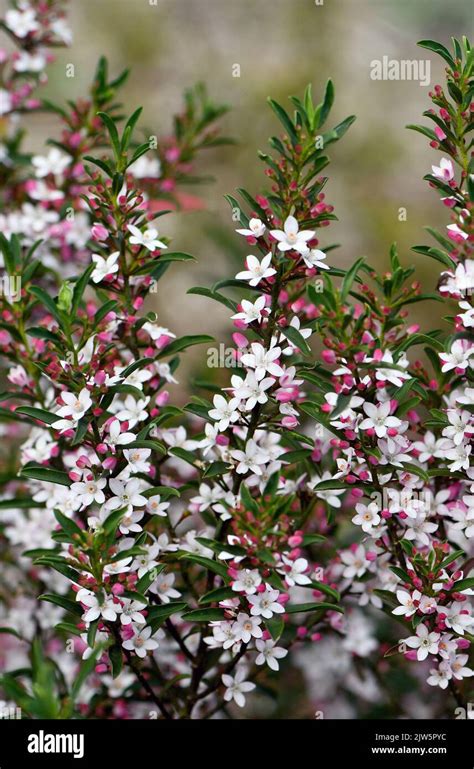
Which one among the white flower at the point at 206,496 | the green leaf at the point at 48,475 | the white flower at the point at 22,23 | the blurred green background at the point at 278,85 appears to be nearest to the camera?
the green leaf at the point at 48,475

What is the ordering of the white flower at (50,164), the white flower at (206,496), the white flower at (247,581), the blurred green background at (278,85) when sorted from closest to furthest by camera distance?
1. the white flower at (247,581)
2. the white flower at (206,496)
3. the white flower at (50,164)
4. the blurred green background at (278,85)

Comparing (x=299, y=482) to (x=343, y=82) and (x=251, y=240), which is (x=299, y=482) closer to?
(x=251, y=240)

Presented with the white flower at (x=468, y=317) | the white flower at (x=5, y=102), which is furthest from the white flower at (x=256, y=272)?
the white flower at (x=5, y=102)

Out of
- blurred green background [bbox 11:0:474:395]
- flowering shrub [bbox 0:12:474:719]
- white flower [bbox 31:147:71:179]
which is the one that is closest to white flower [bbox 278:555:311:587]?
flowering shrub [bbox 0:12:474:719]

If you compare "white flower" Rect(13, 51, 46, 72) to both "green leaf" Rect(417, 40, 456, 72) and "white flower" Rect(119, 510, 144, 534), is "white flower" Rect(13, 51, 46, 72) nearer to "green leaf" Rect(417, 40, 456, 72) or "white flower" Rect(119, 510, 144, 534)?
"green leaf" Rect(417, 40, 456, 72)

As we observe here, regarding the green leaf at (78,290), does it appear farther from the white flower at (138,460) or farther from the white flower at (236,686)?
the white flower at (236,686)

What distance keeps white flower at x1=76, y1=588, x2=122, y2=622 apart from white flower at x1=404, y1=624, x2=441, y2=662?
493 mm

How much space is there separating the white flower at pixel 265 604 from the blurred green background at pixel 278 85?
2.25 m

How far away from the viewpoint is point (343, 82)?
440 centimetres

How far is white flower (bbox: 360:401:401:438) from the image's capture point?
141 cm

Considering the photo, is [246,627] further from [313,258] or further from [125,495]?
[313,258]

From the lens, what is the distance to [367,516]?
1.49 m

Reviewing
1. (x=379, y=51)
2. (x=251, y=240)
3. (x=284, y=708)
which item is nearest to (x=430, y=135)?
(x=251, y=240)

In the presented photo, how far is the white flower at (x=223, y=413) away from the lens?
1.45 m
